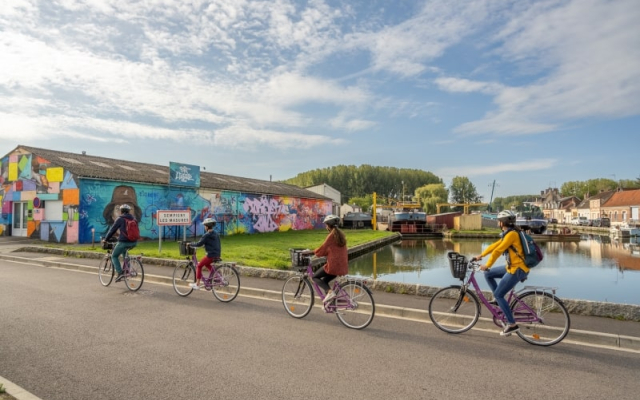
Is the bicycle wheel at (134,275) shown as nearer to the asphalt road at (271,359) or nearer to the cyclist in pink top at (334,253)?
the asphalt road at (271,359)

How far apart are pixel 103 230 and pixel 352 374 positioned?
2207 cm

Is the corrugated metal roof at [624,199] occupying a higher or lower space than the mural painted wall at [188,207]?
higher

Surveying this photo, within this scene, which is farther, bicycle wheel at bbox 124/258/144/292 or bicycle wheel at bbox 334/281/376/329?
bicycle wheel at bbox 124/258/144/292

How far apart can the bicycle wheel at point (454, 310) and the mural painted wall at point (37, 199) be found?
830 inches

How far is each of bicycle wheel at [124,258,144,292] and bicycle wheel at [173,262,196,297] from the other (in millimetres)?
973

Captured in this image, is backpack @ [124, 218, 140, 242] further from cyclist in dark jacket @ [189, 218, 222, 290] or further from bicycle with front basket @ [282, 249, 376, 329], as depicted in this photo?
bicycle with front basket @ [282, 249, 376, 329]

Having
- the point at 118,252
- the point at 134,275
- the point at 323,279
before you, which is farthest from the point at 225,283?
the point at 118,252

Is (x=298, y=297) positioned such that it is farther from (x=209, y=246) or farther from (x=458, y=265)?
(x=458, y=265)

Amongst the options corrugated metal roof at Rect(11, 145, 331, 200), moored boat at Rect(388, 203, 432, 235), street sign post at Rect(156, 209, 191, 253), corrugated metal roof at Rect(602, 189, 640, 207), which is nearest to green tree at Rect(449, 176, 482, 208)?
corrugated metal roof at Rect(602, 189, 640, 207)

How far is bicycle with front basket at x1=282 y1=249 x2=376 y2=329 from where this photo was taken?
6922mm

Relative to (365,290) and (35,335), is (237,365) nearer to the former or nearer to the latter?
(365,290)

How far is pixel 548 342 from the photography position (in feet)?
19.9

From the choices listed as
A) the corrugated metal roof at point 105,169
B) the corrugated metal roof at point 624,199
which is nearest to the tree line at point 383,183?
the corrugated metal roof at point 624,199

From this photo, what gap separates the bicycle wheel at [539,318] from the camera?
6.12 metres
